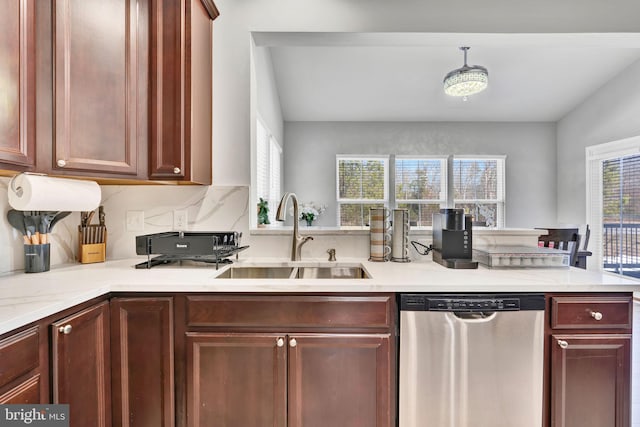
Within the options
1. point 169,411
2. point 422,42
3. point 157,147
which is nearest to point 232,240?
point 157,147

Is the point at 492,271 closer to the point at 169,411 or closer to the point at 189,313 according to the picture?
the point at 189,313

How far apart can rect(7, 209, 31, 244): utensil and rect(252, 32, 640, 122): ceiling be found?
3078mm

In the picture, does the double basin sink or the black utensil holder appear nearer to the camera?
the black utensil holder

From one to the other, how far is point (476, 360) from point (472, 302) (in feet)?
0.78

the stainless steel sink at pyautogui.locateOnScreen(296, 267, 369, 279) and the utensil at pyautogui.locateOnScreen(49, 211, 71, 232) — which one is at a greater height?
the utensil at pyautogui.locateOnScreen(49, 211, 71, 232)

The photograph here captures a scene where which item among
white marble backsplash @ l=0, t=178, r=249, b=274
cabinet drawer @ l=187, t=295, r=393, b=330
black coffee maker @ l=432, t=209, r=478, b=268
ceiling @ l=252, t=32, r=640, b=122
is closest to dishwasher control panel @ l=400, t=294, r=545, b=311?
cabinet drawer @ l=187, t=295, r=393, b=330

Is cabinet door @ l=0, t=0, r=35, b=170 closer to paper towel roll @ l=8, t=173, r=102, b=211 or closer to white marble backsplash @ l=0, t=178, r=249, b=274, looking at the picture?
paper towel roll @ l=8, t=173, r=102, b=211

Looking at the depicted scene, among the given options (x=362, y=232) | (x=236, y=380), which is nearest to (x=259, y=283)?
(x=236, y=380)

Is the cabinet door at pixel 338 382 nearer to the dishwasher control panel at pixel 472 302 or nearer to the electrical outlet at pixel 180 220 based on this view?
the dishwasher control panel at pixel 472 302

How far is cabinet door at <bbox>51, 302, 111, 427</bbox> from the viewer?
3.64 ft

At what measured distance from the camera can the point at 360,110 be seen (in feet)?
17.7

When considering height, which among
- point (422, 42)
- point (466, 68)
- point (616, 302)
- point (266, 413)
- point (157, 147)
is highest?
point (466, 68)

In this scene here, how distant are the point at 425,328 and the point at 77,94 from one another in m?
1.75

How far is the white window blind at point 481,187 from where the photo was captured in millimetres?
5801
